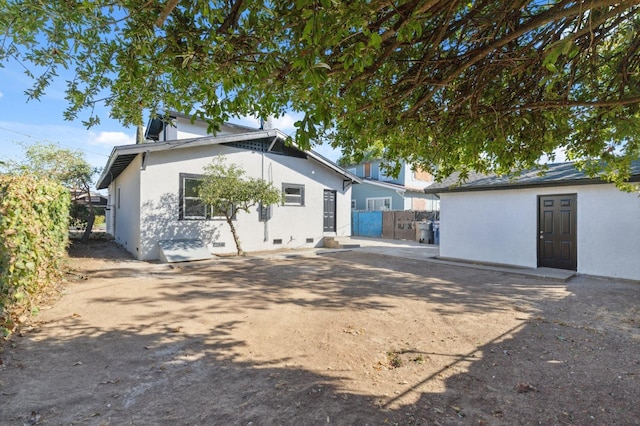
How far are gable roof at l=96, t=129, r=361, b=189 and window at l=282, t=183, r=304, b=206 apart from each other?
143cm

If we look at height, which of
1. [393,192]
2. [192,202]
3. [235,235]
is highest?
[393,192]

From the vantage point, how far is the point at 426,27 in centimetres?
324

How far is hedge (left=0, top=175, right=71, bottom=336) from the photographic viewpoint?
4.02 meters

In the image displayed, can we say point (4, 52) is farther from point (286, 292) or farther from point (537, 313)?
point (537, 313)

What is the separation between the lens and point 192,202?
11.5m

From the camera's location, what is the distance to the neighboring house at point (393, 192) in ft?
73.4

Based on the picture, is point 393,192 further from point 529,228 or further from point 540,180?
point 540,180

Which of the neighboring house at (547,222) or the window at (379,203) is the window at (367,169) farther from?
the neighboring house at (547,222)

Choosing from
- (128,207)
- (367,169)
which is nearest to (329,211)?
(128,207)

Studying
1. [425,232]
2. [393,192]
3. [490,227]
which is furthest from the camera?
[393,192]

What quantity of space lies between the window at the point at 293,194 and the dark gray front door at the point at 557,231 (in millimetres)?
8729

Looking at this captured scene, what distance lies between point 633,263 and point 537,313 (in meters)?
4.76

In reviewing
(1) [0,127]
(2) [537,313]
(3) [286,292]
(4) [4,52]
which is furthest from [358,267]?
(1) [0,127]

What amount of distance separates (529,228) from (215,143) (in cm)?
1070
